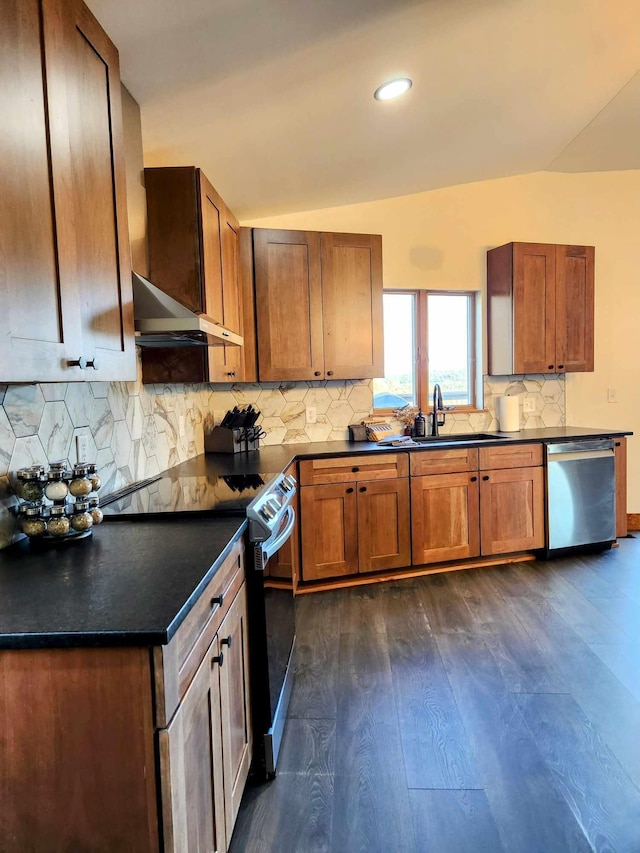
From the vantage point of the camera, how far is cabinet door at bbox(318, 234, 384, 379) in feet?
10.5

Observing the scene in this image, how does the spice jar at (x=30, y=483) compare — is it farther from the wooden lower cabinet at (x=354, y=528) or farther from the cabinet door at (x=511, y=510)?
the cabinet door at (x=511, y=510)

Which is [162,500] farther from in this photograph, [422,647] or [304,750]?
[422,647]

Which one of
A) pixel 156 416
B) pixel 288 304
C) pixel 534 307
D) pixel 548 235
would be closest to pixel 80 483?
pixel 156 416

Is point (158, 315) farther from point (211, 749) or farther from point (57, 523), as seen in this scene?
point (211, 749)

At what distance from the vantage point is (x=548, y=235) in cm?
395

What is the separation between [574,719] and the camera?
1812 millimetres

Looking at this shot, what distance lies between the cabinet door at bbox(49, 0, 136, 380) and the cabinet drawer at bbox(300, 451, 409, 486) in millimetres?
1659

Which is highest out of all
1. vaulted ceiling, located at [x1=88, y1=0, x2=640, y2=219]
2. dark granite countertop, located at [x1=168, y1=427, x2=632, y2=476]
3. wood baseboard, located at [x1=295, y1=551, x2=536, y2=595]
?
vaulted ceiling, located at [x1=88, y1=0, x2=640, y2=219]

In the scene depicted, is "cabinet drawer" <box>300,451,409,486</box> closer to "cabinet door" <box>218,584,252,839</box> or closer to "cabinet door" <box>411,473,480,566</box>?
"cabinet door" <box>411,473,480,566</box>

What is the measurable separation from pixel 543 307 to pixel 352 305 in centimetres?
155

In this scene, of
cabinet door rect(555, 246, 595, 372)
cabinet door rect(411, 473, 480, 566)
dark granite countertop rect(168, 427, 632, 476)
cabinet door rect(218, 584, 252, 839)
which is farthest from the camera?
cabinet door rect(555, 246, 595, 372)

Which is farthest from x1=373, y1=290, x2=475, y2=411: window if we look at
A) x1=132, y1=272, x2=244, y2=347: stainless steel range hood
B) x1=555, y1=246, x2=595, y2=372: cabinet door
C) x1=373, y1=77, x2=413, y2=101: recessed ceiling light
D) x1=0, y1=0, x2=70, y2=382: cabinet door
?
x1=0, y1=0, x2=70, y2=382: cabinet door

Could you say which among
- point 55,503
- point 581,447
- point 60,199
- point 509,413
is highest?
point 60,199

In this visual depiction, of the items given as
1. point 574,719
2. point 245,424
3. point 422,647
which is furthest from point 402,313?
point 574,719
